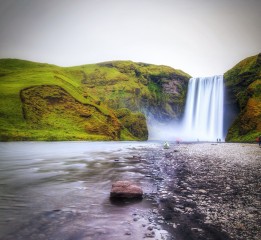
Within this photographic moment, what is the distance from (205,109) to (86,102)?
196 feet

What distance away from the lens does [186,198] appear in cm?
906

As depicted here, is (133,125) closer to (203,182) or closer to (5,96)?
(5,96)

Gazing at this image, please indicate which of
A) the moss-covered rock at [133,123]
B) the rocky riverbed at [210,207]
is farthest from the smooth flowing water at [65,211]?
the moss-covered rock at [133,123]

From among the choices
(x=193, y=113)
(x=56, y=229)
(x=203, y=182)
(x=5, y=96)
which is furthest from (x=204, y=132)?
(x=56, y=229)

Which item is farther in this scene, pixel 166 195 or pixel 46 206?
pixel 166 195

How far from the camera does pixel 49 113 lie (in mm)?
95438

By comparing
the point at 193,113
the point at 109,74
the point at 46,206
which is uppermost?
the point at 109,74

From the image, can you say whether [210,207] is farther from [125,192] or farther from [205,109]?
[205,109]

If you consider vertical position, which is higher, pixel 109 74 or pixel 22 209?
pixel 109 74

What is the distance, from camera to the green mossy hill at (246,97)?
82.3 m

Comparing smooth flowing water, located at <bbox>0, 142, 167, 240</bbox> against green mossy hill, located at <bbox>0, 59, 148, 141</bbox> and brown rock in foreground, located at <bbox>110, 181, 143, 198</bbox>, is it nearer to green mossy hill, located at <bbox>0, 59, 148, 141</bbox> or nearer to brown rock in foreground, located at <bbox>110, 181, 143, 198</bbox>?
brown rock in foreground, located at <bbox>110, 181, 143, 198</bbox>

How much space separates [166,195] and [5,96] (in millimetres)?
97655

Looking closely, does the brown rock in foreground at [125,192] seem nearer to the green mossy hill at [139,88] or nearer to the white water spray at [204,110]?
the white water spray at [204,110]

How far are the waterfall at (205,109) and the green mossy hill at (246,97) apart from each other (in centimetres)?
601
